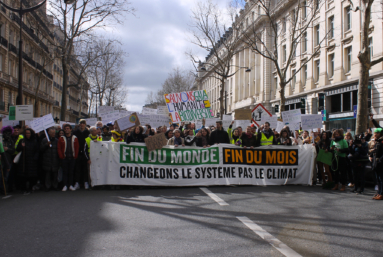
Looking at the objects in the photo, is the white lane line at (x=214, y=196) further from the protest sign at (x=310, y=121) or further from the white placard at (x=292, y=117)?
the white placard at (x=292, y=117)

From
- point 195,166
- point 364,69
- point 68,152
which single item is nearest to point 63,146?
point 68,152

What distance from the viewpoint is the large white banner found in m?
9.64

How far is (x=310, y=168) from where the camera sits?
10844 mm

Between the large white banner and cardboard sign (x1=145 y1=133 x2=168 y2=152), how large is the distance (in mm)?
165

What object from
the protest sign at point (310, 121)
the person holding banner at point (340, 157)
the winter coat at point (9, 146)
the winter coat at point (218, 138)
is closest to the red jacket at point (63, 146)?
the winter coat at point (9, 146)

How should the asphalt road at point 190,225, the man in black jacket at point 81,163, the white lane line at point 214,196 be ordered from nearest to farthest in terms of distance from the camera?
1. the asphalt road at point 190,225
2. the white lane line at point 214,196
3. the man in black jacket at point 81,163

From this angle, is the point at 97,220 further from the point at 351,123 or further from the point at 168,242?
the point at 351,123

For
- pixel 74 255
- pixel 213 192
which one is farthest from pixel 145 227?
pixel 213 192

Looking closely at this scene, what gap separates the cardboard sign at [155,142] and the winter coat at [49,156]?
2370mm

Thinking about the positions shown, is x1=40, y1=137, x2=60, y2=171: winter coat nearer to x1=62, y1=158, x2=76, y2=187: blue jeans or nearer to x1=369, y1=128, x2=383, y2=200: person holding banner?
x1=62, y1=158, x2=76, y2=187: blue jeans

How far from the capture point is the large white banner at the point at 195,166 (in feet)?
31.6

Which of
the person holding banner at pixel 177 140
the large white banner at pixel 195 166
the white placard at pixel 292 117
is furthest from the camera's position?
the white placard at pixel 292 117

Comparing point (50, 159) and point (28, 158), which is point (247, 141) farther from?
point (28, 158)

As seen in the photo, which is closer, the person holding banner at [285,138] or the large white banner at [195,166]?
→ the large white banner at [195,166]
